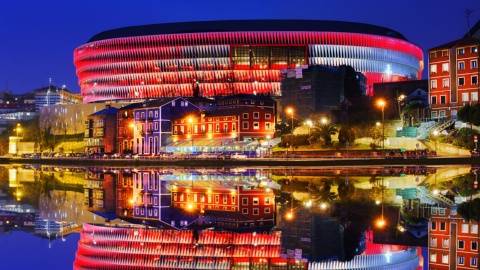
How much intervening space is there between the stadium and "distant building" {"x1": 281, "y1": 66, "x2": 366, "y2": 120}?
101 feet

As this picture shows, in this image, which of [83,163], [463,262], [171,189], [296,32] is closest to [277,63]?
[296,32]

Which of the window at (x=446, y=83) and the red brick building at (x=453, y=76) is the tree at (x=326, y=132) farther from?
the window at (x=446, y=83)

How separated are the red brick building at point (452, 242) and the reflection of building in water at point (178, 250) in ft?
15.6

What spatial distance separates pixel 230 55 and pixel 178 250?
444 ft

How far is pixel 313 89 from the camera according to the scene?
113 metres

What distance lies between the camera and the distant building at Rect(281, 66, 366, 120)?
113188 millimetres

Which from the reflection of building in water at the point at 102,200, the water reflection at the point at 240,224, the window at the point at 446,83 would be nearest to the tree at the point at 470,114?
the window at the point at 446,83

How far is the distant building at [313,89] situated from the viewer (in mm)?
113188

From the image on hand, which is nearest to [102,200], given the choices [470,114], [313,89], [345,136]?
[345,136]

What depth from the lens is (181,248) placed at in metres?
22.2

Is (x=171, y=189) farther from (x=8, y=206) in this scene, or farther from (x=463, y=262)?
(x=463, y=262)

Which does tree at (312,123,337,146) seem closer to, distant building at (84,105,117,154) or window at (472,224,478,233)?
distant building at (84,105,117,154)

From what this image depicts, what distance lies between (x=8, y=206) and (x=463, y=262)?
91.0 feet

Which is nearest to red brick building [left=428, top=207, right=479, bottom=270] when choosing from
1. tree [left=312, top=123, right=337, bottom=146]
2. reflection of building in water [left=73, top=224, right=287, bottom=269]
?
reflection of building in water [left=73, top=224, right=287, bottom=269]
